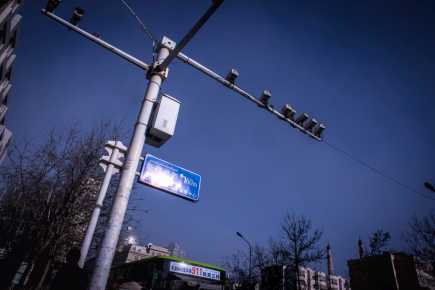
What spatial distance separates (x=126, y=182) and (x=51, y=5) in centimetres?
379

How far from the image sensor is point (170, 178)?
452 cm

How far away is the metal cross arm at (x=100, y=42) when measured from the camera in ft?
15.6

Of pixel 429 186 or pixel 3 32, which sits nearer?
pixel 3 32

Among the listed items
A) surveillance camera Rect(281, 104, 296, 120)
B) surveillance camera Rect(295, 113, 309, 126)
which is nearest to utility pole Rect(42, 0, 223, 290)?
surveillance camera Rect(281, 104, 296, 120)

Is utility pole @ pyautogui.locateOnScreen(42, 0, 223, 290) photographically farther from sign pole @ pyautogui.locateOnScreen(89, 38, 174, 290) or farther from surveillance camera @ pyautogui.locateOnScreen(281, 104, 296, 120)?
surveillance camera @ pyautogui.locateOnScreen(281, 104, 296, 120)

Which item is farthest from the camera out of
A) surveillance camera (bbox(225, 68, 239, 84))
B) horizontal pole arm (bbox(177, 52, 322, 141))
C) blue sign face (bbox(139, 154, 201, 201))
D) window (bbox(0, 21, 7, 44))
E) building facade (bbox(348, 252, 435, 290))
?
window (bbox(0, 21, 7, 44))

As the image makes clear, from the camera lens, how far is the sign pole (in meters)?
3.17

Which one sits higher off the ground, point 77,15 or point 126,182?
point 77,15

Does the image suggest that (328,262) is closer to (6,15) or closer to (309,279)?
(309,279)

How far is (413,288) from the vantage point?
24.1 feet

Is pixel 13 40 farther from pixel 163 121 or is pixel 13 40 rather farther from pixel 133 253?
pixel 133 253

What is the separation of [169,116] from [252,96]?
2.96 meters

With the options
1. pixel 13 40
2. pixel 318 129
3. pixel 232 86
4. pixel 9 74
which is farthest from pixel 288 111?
pixel 9 74

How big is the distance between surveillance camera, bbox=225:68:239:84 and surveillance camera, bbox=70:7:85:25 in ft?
11.0
